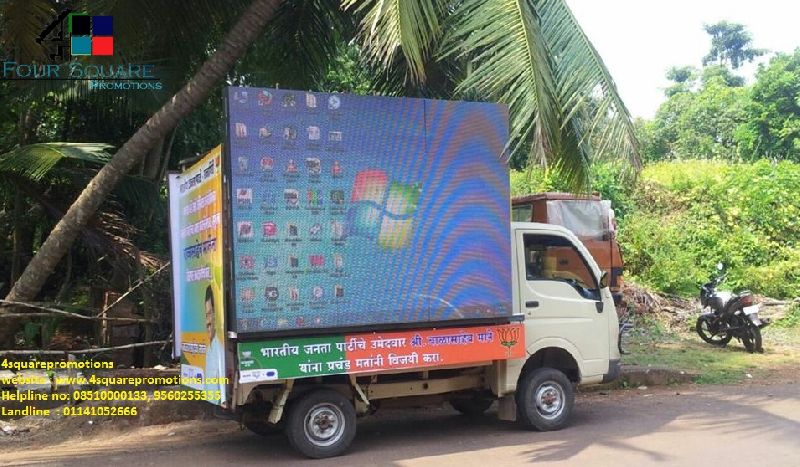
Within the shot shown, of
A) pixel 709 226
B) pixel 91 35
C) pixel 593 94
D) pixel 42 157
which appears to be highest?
pixel 91 35

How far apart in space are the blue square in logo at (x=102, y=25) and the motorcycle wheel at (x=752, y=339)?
10.2m

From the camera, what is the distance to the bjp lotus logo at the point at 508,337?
6711mm

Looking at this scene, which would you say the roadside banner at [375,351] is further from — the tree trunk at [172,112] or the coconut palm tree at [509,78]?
the tree trunk at [172,112]

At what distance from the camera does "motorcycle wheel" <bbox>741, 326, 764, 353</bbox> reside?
37.5 feet

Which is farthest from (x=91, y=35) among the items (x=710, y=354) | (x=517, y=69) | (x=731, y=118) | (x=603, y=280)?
(x=731, y=118)

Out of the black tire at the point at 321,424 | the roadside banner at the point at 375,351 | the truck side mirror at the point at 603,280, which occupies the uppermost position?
the truck side mirror at the point at 603,280

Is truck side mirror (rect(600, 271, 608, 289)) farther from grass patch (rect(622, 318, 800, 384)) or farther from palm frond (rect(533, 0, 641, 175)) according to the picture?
grass patch (rect(622, 318, 800, 384))

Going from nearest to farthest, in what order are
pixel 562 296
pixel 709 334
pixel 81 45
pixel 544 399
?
pixel 544 399 < pixel 562 296 < pixel 81 45 < pixel 709 334

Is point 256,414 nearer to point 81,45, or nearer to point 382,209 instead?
point 382,209

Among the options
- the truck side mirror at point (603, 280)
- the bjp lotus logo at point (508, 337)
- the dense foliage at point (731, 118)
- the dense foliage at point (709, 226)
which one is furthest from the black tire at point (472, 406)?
the dense foliage at point (731, 118)

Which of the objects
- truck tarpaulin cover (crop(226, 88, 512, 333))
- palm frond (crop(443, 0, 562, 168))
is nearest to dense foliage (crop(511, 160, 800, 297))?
palm frond (crop(443, 0, 562, 168))

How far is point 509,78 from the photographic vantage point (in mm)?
6500

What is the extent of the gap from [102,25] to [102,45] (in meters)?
Answer: 0.22

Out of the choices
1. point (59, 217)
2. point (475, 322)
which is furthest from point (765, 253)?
point (59, 217)
